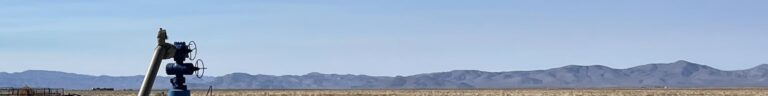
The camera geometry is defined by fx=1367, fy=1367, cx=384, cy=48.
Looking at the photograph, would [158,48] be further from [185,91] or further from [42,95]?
[42,95]

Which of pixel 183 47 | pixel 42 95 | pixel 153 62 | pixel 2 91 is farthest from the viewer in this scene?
pixel 2 91

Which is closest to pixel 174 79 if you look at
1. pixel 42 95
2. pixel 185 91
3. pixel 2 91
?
pixel 185 91

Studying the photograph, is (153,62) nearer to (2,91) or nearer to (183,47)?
(183,47)

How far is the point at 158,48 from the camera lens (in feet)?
45.6

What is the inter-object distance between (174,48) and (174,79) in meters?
0.73

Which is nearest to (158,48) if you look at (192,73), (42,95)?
(192,73)

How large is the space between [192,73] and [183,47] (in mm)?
329

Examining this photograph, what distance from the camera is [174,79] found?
15227 millimetres

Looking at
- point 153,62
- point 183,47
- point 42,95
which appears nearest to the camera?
point 153,62

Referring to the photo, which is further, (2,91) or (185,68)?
(2,91)

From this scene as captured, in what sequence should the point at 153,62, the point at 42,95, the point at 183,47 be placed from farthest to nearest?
the point at 42,95
the point at 183,47
the point at 153,62

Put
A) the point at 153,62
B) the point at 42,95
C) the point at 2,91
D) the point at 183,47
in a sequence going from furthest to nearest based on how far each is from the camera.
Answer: the point at 2,91 → the point at 42,95 → the point at 183,47 → the point at 153,62

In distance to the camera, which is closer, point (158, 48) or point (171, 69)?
point (158, 48)

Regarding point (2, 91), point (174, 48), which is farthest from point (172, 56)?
point (2, 91)
